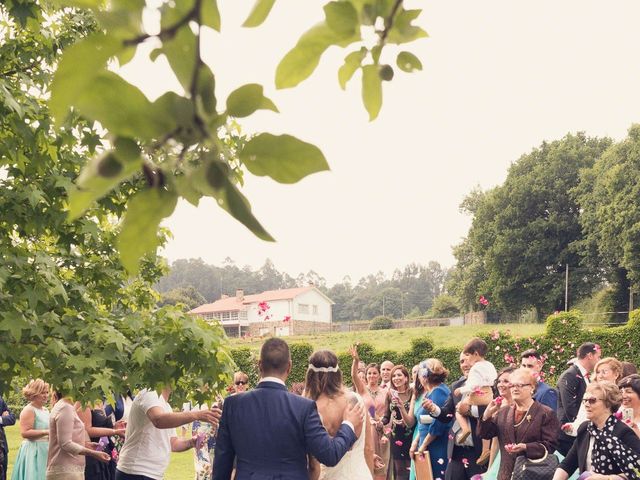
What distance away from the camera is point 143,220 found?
673mm

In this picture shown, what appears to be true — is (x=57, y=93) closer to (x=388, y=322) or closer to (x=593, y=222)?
(x=593, y=222)

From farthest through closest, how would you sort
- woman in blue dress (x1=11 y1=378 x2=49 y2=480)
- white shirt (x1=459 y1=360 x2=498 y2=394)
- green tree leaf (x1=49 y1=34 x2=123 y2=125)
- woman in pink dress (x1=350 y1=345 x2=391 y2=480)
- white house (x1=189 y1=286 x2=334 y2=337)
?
white house (x1=189 y1=286 x2=334 y2=337) < woman in pink dress (x1=350 y1=345 x2=391 y2=480) < woman in blue dress (x1=11 y1=378 x2=49 y2=480) < white shirt (x1=459 y1=360 x2=498 y2=394) < green tree leaf (x1=49 y1=34 x2=123 y2=125)

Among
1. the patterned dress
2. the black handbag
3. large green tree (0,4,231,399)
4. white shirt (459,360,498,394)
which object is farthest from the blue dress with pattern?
large green tree (0,4,231,399)

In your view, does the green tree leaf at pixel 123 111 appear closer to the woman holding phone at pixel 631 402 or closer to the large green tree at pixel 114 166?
the large green tree at pixel 114 166

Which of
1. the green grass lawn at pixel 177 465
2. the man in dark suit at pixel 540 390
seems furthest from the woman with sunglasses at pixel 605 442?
the green grass lawn at pixel 177 465

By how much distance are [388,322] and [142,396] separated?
6322 cm

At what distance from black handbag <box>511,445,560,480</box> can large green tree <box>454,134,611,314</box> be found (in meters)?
47.4

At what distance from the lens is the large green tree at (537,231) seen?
53094 millimetres

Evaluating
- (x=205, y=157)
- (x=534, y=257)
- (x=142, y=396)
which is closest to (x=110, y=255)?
(x=142, y=396)

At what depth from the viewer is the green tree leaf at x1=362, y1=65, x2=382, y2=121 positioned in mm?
951

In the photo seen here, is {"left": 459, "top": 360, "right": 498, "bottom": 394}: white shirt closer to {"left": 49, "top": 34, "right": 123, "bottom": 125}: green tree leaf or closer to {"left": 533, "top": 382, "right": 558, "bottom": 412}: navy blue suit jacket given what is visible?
{"left": 533, "top": 382, "right": 558, "bottom": 412}: navy blue suit jacket

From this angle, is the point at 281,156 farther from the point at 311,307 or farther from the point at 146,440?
the point at 311,307

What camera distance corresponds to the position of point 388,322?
226 ft

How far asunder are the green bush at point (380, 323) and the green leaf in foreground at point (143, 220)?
6763cm
